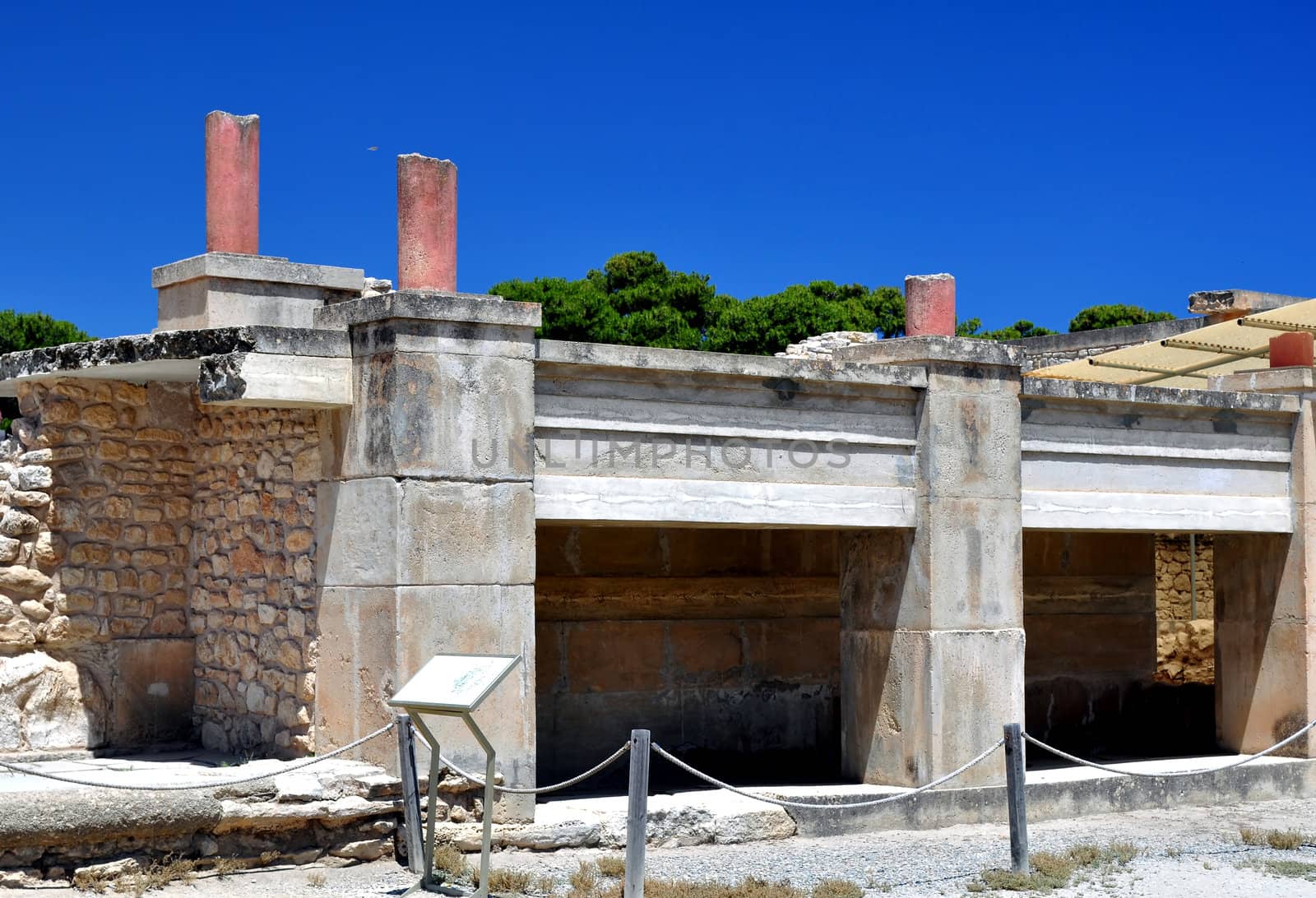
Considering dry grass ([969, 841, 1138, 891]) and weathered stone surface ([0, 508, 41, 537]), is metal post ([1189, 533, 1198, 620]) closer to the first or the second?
dry grass ([969, 841, 1138, 891])

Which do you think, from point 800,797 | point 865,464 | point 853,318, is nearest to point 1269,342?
point 865,464

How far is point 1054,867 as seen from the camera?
338 inches

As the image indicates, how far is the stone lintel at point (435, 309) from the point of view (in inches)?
345

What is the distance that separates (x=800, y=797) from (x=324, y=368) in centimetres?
393

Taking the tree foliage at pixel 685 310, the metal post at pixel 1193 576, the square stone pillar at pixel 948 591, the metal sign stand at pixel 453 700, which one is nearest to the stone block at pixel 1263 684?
the square stone pillar at pixel 948 591

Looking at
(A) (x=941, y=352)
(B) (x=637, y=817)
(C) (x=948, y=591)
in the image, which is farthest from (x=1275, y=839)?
(B) (x=637, y=817)

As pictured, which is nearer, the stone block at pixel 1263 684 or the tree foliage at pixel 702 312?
the stone block at pixel 1263 684

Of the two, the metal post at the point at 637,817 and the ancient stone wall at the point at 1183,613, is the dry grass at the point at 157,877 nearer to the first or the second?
the metal post at the point at 637,817

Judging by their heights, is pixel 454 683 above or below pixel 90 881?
above

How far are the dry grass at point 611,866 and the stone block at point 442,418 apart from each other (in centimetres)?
217

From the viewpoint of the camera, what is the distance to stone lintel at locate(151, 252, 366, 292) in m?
10.2

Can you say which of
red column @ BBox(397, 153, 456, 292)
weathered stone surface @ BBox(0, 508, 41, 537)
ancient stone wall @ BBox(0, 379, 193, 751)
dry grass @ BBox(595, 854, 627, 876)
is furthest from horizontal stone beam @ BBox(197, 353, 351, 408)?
dry grass @ BBox(595, 854, 627, 876)

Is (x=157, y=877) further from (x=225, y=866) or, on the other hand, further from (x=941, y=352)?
(x=941, y=352)

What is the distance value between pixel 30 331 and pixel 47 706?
23718 millimetres
